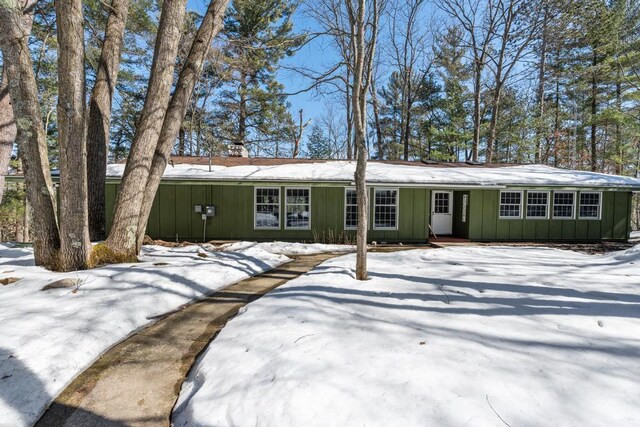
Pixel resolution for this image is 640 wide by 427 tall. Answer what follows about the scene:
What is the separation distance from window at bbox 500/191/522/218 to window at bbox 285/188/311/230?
22.7 ft

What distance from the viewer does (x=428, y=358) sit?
2430mm

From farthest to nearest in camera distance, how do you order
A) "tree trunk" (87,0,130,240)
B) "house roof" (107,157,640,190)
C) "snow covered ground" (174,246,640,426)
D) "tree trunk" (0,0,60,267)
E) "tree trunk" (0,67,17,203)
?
1. "house roof" (107,157,640,190)
2. "tree trunk" (87,0,130,240)
3. "tree trunk" (0,67,17,203)
4. "tree trunk" (0,0,60,267)
5. "snow covered ground" (174,246,640,426)

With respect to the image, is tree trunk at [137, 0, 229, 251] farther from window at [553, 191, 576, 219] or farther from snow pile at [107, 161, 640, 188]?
window at [553, 191, 576, 219]

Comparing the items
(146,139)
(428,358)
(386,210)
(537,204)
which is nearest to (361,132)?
(428,358)

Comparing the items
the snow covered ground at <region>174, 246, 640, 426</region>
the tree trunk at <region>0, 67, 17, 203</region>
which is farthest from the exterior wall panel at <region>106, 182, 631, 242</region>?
the snow covered ground at <region>174, 246, 640, 426</region>

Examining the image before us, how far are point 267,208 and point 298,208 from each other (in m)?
1.06

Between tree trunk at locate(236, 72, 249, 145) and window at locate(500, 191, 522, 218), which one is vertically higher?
tree trunk at locate(236, 72, 249, 145)

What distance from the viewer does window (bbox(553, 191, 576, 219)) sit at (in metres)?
11.0

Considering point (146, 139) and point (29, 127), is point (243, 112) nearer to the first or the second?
point (146, 139)

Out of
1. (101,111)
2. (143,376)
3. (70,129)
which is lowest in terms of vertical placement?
(143,376)

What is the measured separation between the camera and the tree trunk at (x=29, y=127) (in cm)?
448

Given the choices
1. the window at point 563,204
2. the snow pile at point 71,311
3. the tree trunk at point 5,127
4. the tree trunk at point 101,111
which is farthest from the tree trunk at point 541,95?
the tree trunk at point 5,127

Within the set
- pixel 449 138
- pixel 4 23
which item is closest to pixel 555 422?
pixel 4 23

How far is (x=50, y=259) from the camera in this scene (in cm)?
500
